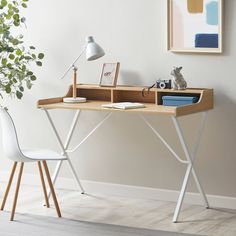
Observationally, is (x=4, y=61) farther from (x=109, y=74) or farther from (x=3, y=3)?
(x=109, y=74)

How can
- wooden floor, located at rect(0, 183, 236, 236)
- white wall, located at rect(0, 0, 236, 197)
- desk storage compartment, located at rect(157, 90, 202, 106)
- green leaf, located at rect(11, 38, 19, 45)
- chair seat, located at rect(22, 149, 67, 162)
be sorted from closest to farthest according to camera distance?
wooden floor, located at rect(0, 183, 236, 236), chair seat, located at rect(22, 149, 67, 162), desk storage compartment, located at rect(157, 90, 202, 106), white wall, located at rect(0, 0, 236, 197), green leaf, located at rect(11, 38, 19, 45)

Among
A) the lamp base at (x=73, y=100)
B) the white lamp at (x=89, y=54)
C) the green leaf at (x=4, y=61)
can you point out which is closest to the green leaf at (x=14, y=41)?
the green leaf at (x=4, y=61)

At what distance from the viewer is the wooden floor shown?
4.46 meters

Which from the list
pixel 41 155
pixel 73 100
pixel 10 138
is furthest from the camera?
pixel 73 100

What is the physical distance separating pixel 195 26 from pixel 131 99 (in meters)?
0.73

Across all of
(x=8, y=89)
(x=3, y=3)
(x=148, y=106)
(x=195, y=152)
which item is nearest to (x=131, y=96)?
(x=148, y=106)

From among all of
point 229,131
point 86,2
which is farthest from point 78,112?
point 229,131

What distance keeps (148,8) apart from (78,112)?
945 mm

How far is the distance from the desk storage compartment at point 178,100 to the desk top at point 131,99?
0.05 m

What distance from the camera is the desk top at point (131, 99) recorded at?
178 inches

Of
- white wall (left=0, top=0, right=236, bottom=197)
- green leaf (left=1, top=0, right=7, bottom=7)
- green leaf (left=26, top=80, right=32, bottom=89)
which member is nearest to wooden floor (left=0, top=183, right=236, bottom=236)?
white wall (left=0, top=0, right=236, bottom=197)

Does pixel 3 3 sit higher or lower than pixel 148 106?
higher

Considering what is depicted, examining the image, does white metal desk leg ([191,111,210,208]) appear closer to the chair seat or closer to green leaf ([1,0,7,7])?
the chair seat

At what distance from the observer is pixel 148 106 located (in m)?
4.75
